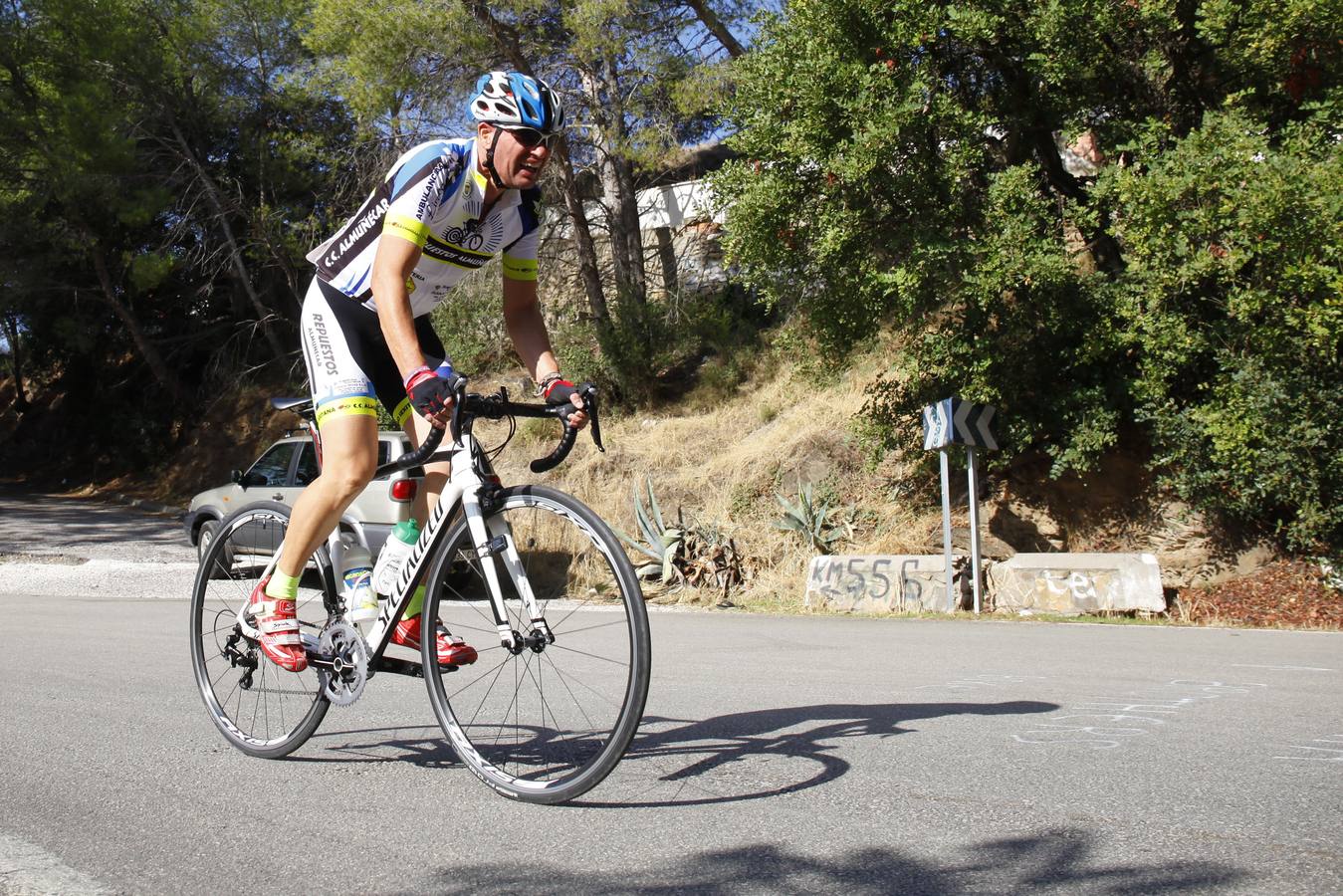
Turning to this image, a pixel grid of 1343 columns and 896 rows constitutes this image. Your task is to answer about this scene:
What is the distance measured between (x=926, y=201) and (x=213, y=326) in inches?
1006

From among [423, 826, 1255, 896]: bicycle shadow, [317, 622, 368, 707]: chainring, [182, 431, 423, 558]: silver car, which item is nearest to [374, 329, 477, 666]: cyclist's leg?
[317, 622, 368, 707]: chainring

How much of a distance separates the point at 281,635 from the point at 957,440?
9161 mm

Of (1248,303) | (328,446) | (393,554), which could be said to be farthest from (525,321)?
(1248,303)

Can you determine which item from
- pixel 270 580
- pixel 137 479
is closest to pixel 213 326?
pixel 137 479

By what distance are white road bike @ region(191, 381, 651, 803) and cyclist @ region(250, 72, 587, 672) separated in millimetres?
121

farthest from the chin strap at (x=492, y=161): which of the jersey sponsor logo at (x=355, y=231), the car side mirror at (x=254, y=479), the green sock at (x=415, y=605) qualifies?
the car side mirror at (x=254, y=479)

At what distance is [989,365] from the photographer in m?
12.9

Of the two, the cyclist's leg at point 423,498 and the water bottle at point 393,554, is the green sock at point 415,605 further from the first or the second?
the water bottle at point 393,554

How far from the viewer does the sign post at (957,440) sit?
11804mm

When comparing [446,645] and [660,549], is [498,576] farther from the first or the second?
[660,549]

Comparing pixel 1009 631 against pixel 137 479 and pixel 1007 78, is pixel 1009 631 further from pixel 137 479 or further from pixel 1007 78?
pixel 137 479

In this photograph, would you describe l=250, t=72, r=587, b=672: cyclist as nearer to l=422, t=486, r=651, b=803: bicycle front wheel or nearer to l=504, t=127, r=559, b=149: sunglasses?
l=504, t=127, r=559, b=149: sunglasses

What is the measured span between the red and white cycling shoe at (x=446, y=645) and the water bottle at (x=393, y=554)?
138 mm

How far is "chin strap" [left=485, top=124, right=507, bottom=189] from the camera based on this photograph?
12.9ft
